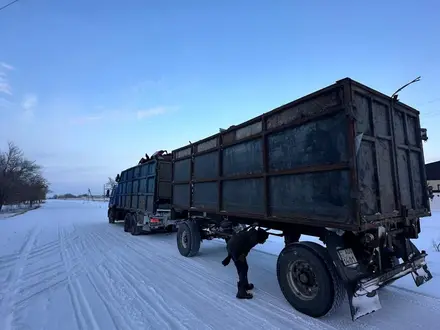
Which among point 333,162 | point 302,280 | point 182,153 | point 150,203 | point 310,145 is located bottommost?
point 302,280

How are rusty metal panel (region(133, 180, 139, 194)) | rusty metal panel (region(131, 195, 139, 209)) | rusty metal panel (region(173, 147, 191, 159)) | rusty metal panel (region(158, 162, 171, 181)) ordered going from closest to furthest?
rusty metal panel (region(173, 147, 191, 159)) < rusty metal panel (region(158, 162, 171, 181)) < rusty metal panel (region(131, 195, 139, 209)) < rusty metal panel (region(133, 180, 139, 194))

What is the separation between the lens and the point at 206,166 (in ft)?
20.5

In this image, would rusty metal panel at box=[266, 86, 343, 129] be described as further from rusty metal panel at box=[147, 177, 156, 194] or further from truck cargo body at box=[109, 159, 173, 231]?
rusty metal panel at box=[147, 177, 156, 194]

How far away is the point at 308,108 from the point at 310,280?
8.08 ft

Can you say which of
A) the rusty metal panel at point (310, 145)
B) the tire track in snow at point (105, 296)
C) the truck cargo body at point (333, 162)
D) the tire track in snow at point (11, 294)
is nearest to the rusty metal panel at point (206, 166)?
the truck cargo body at point (333, 162)

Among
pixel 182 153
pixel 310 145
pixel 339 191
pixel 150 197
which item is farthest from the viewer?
pixel 150 197

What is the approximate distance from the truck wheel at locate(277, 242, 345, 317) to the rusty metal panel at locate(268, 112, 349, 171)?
1208 mm

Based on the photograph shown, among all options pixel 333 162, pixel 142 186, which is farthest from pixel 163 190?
pixel 333 162

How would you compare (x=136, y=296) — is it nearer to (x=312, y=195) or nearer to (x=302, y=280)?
(x=302, y=280)

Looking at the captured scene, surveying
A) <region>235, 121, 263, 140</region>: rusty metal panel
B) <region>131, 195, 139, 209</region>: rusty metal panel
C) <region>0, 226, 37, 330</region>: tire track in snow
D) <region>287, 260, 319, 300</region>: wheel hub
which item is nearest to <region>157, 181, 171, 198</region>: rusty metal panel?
<region>131, 195, 139, 209</region>: rusty metal panel

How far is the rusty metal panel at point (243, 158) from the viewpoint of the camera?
459cm

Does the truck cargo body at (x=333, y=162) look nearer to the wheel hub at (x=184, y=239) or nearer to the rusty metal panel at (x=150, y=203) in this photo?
the wheel hub at (x=184, y=239)

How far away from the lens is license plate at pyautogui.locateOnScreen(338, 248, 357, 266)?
315 centimetres

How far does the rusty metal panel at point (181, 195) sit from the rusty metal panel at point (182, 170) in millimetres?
233
